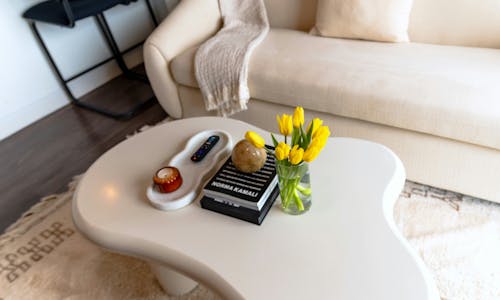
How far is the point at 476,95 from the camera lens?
117 centimetres

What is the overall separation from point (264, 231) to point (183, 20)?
4.17ft

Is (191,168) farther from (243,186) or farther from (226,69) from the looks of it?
(226,69)

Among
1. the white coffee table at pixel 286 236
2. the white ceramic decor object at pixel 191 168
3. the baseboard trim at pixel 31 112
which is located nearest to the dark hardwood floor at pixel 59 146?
the baseboard trim at pixel 31 112

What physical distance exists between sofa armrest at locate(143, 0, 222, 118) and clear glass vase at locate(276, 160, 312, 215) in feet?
3.55

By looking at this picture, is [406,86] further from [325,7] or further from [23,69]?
[23,69]

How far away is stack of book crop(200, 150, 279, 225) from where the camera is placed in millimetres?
876

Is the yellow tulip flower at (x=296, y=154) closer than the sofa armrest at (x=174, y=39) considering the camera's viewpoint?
Yes

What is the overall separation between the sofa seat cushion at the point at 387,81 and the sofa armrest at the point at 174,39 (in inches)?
2.7

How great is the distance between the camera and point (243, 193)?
0.89 m

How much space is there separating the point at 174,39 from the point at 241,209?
3.65 ft

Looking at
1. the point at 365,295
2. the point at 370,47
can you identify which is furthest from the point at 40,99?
the point at 365,295

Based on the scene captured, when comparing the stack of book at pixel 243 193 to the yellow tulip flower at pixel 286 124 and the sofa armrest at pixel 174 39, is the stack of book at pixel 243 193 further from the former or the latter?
the sofa armrest at pixel 174 39

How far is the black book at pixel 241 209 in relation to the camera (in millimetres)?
876

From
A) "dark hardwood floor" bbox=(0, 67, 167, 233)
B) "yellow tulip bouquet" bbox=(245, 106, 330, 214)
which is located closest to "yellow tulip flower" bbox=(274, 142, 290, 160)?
"yellow tulip bouquet" bbox=(245, 106, 330, 214)
